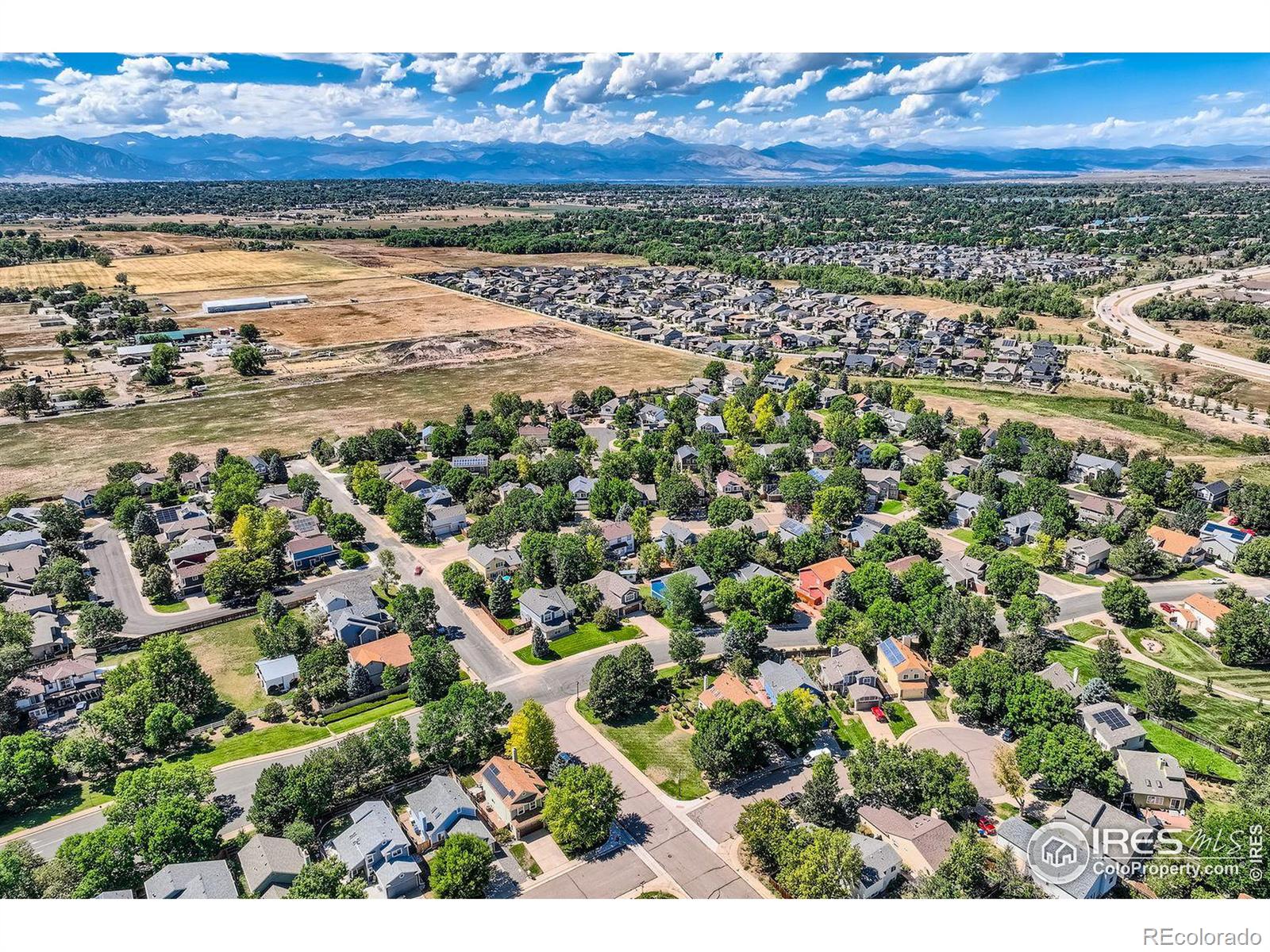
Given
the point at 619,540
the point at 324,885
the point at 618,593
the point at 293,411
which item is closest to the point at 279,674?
the point at 324,885

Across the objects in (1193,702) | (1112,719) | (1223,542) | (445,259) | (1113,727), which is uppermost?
(445,259)

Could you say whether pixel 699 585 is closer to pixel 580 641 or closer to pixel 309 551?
pixel 580 641

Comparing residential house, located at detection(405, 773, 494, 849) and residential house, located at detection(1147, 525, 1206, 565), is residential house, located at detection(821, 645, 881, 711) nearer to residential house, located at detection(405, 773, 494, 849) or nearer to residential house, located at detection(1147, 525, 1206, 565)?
residential house, located at detection(405, 773, 494, 849)

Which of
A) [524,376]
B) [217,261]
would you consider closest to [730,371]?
[524,376]

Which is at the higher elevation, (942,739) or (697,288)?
(697,288)

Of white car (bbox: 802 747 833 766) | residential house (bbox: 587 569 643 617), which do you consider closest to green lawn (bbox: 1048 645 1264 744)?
white car (bbox: 802 747 833 766)
